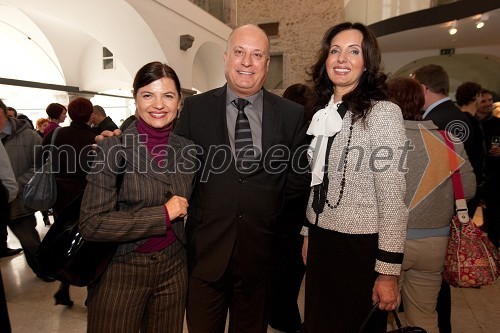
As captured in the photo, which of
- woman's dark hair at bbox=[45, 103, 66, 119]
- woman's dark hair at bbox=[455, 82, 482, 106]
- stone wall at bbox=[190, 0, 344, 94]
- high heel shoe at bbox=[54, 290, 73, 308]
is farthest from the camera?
stone wall at bbox=[190, 0, 344, 94]

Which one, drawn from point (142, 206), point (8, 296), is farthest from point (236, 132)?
point (8, 296)

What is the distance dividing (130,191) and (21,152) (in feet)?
7.72

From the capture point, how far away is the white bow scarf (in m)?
1.43

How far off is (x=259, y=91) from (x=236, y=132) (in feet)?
0.96

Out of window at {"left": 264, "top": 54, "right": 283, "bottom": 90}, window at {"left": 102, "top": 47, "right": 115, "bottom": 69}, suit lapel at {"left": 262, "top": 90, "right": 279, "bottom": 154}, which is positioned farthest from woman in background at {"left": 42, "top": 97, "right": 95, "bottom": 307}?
window at {"left": 264, "top": 54, "right": 283, "bottom": 90}

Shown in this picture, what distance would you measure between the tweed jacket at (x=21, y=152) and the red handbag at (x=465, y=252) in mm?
3457

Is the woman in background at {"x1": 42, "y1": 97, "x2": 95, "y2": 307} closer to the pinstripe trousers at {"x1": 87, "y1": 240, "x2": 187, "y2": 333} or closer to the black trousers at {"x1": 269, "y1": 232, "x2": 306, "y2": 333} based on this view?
the pinstripe trousers at {"x1": 87, "y1": 240, "x2": 187, "y2": 333}

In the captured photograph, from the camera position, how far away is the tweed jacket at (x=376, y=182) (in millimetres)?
1303

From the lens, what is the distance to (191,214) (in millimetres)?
1659

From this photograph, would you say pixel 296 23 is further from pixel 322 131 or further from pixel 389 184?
pixel 389 184

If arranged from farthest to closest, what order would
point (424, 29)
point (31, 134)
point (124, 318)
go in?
point (424, 29), point (31, 134), point (124, 318)

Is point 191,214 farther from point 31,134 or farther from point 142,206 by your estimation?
point 31,134

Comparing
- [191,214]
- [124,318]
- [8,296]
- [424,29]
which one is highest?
[424,29]

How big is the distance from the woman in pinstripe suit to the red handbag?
1532 millimetres
